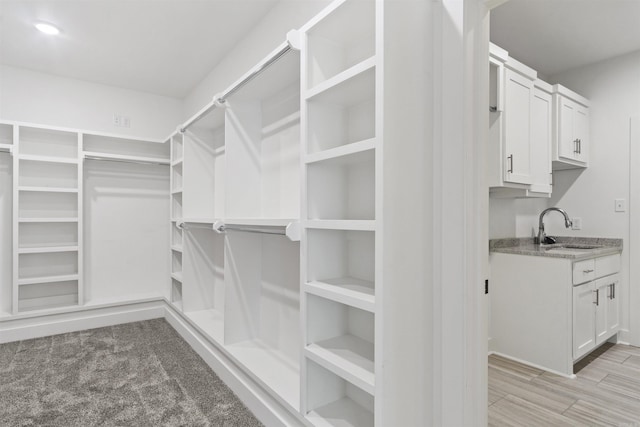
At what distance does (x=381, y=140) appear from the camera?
1.19 meters

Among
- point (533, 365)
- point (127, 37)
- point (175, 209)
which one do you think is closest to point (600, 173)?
point (533, 365)

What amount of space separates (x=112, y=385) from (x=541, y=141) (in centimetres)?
367

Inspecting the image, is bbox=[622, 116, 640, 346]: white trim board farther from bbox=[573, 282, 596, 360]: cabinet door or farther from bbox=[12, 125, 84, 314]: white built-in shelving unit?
bbox=[12, 125, 84, 314]: white built-in shelving unit

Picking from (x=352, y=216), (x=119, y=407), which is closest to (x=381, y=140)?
(x=352, y=216)

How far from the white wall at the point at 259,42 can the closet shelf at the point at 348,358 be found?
170 cm

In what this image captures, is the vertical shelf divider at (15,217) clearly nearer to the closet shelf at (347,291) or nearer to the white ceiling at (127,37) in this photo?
the white ceiling at (127,37)

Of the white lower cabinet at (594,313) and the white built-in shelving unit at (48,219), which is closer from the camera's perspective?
the white lower cabinet at (594,313)

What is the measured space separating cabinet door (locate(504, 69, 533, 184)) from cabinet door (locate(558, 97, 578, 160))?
1.64 feet

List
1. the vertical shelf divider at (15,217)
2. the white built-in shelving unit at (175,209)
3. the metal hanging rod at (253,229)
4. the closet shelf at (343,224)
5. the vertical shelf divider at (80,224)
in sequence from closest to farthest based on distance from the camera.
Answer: the closet shelf at (343,224), the metal hanging rod at (253,229), the vertical shelf divider at (15,217), the vertical shelf divider at (80,224), the white built-in shelving unit at (175,209)

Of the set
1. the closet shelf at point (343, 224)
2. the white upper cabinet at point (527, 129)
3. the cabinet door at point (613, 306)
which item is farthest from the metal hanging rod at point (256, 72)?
the cabinet door at point (613, 306)

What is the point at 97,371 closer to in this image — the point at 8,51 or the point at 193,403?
the point at 193,403

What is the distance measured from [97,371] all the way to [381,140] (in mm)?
2579

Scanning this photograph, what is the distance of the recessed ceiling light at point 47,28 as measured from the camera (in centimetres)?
255

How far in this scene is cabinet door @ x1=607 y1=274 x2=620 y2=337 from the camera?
295cm
